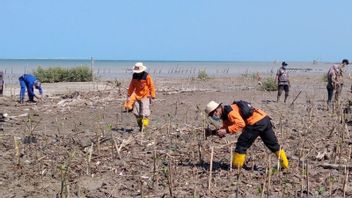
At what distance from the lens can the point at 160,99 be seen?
53.4ft

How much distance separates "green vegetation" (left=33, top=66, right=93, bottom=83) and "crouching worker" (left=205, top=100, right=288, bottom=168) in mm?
22017

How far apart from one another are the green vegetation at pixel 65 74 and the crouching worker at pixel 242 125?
72.2 ft

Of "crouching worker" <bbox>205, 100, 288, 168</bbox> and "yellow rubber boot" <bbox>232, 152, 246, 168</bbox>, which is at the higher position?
"crouching worker" <bbox>205, 100, 288, 168</bbox>

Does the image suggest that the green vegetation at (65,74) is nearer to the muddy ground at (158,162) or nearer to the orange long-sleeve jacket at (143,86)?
the muddy ground at (158,162)

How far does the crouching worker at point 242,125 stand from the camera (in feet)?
22.5

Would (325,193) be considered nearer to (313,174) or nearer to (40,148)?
(313,174)

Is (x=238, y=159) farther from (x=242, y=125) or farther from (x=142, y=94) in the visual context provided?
(x=142, y=94)

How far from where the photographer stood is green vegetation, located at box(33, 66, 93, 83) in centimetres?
2824

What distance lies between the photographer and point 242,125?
6.85 metres

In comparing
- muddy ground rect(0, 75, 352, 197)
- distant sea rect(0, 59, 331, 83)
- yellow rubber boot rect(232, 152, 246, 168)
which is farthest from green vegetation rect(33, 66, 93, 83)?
yellow rubber boot rect(232, 152, 246, 168)

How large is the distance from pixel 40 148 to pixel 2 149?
2.08ft

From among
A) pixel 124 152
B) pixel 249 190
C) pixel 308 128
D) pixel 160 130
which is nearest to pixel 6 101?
pixel 160 130

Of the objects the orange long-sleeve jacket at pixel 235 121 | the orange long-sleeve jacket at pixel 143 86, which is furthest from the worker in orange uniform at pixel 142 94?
the orange long-sleeve jacket at pixel 235 121

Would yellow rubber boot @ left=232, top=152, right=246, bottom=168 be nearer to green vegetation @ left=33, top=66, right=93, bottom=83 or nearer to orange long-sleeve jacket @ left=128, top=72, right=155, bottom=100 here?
orange long-sleeve jacket @ left=128, top=72, right=155, bottom=100
